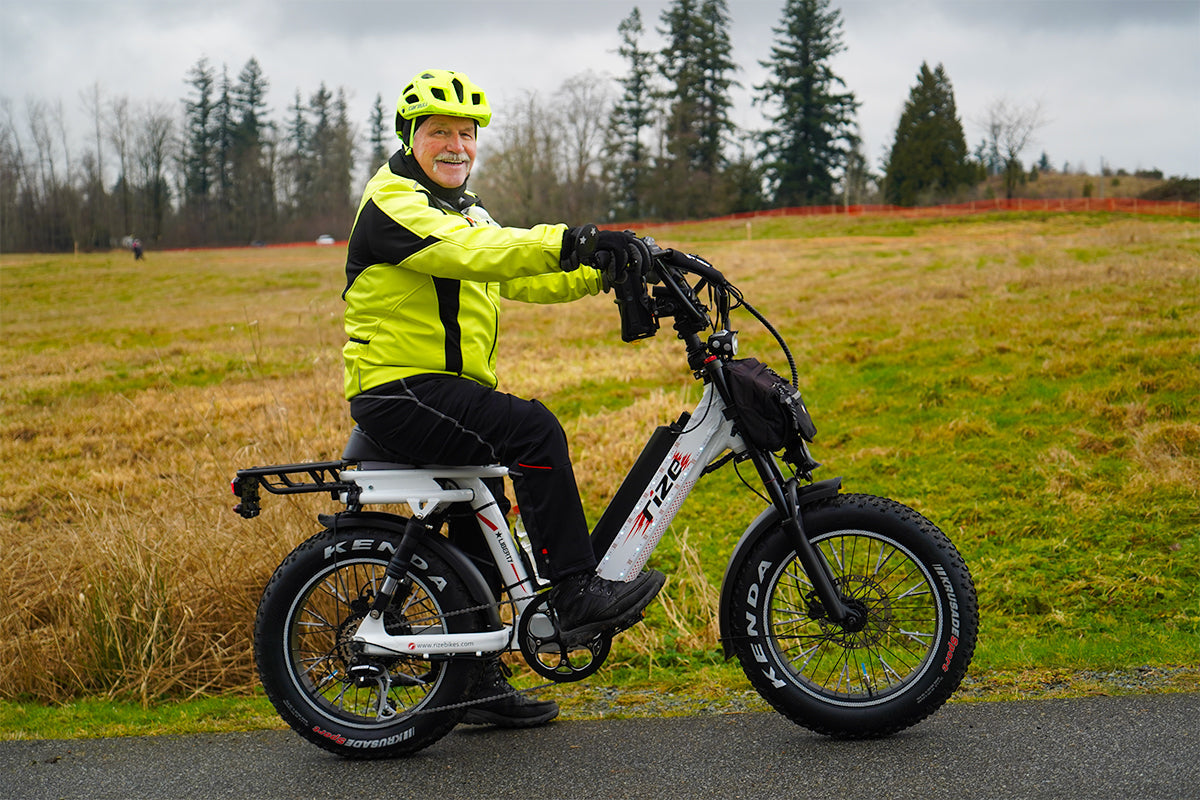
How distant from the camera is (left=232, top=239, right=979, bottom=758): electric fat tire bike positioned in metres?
3.92

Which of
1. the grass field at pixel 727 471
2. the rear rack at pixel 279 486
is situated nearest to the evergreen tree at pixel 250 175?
the grass field at pixel 727 471

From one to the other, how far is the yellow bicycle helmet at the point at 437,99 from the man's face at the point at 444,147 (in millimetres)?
41

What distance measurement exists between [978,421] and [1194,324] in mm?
3750

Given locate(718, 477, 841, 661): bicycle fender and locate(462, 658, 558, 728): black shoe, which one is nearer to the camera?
locate(718, 477, 841, 661): bicycle fender

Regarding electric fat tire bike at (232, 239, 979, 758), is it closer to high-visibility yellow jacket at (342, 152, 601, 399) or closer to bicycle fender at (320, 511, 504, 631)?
bicycle fender at (320, 511, 504, 631)

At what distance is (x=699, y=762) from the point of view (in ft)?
12.4

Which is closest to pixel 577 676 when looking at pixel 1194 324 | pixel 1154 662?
pixel 1154 662

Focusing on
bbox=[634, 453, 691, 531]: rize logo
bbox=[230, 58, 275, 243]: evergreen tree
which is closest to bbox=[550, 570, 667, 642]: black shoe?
bbox=[634, 453, 691, 531]: rize logo

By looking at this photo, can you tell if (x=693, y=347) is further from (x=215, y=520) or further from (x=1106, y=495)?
(x=1106, y=495)

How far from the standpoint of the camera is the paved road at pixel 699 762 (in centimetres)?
348

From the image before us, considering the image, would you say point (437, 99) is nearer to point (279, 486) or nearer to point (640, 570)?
point (279, 486)

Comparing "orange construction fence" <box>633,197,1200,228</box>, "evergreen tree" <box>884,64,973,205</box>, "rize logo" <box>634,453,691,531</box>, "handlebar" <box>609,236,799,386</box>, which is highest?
"evergreen tree" <box>884,64,973,205</box>

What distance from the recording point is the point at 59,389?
53.6ft

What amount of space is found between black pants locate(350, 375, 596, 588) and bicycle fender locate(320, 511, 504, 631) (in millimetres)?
287
